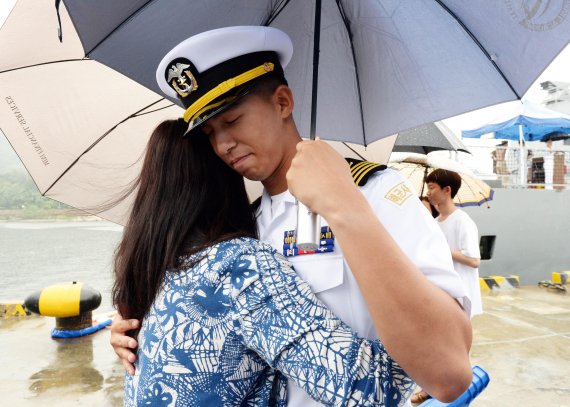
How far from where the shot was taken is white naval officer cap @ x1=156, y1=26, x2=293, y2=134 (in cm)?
133

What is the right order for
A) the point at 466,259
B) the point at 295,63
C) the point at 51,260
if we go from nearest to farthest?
the point at 295,63
the point at 466,259
the point at 51,260

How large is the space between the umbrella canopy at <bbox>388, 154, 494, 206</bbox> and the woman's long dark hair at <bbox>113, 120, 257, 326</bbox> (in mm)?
2609

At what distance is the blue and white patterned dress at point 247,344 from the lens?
3.16 feet

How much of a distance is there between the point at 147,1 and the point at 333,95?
764 mm

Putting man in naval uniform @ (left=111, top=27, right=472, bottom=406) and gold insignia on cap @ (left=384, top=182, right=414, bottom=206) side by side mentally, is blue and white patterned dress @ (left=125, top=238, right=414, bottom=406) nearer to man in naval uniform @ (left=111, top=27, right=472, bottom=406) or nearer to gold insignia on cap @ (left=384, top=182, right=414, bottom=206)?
man in naval uniform @ (left=111, top=27, right=472, bottom=406)

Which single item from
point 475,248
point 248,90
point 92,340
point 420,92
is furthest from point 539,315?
point 248,90

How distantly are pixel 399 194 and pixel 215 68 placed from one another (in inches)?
25.5

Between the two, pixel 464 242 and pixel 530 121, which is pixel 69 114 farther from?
pixel 530 121

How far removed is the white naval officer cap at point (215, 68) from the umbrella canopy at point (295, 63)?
0.25m

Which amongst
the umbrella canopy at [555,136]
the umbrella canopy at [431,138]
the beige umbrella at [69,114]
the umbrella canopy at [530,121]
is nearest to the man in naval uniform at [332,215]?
the beige umbrella at [69,114]

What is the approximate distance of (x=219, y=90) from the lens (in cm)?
132

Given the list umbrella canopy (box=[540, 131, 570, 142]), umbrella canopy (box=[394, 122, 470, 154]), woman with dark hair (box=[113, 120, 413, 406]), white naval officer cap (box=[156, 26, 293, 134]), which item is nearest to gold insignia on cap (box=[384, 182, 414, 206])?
woman with dark hair (box=[113, 120, 413, 406])

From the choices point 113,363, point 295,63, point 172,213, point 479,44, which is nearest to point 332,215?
point 172,213

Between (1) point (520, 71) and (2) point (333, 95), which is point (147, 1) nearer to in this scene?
(2) point (333, 95)
